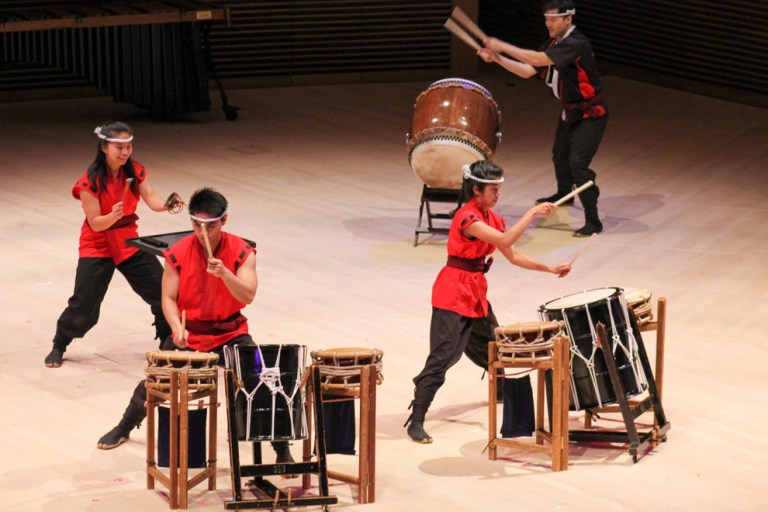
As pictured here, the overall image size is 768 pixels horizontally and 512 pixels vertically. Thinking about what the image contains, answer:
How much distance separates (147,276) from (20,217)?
119 inches

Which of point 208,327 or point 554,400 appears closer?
point 208,327

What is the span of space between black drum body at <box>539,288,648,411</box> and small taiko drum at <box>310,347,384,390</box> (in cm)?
95

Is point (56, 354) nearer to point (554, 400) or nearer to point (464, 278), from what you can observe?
point (464, 278)

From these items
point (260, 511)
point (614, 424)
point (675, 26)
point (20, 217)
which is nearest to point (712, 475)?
point (614, 424)

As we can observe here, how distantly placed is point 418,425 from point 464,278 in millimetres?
715

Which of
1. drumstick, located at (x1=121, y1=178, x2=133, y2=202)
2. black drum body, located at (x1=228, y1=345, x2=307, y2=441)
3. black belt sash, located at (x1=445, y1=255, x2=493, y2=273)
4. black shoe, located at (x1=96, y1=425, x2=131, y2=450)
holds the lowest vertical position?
black shoe, located at (x1=96, y1=425, x2=131, y2=450)

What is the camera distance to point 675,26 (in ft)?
47.1

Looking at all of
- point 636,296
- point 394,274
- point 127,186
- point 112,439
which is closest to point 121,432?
point 112,439

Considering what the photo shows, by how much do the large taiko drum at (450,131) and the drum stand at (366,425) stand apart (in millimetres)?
3769

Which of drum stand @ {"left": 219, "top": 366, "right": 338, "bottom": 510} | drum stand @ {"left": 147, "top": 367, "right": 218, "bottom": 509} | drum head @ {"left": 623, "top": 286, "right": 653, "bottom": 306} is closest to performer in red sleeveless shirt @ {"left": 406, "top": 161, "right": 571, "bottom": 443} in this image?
drum head @ {"left": 623, "top": 286, "right": 653, "bottom": 306}

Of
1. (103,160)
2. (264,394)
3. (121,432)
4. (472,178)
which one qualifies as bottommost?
(121,432)

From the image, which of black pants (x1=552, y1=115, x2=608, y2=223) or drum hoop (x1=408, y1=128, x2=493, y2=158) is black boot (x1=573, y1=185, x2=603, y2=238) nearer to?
black pants (x1=552, y1=115, x2=608, y2=223)

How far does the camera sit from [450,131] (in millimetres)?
9289

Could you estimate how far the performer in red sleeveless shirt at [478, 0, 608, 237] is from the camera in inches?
377
